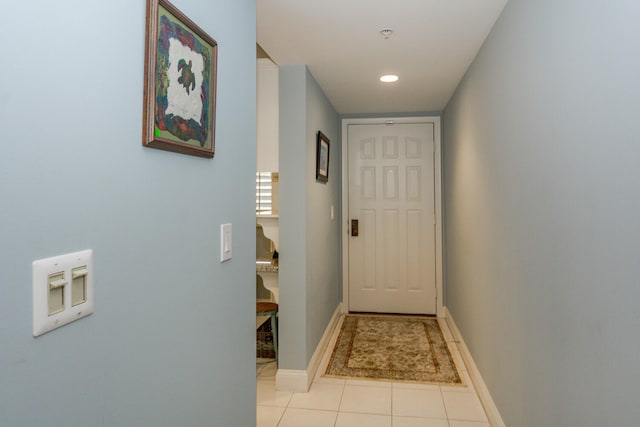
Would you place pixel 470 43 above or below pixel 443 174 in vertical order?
above

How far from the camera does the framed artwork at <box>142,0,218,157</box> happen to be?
3.30 feet

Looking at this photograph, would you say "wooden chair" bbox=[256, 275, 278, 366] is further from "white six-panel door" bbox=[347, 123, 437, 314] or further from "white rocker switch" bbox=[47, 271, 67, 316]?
"white rocker switch" bbox=[47, 271, 67, 316]

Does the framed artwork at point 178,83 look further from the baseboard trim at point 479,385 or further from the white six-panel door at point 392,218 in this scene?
the white six-panel door at point 392,218

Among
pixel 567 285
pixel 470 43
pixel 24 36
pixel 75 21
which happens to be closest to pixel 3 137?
pixel 24 36

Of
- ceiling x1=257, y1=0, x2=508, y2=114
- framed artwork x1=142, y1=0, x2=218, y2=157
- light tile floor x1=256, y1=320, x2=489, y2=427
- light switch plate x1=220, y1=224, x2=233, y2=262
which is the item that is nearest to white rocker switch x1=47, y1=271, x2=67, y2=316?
framed artwork x1=142, y1=0, x2=218, y2=157

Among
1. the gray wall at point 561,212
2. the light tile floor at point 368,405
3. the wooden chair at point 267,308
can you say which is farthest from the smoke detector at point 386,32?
the light tile floor at point 368,405

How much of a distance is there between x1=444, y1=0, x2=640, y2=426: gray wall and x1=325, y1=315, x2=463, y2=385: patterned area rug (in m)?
0.61

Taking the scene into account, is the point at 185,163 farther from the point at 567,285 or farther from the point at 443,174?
the point at 443,174

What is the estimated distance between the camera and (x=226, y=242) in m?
1.45

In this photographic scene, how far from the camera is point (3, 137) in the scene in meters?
0.65

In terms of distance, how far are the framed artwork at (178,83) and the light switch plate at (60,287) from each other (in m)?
0.34

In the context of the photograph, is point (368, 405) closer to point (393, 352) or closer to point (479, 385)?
point (479, 385)

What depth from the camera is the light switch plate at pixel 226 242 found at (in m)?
1.42

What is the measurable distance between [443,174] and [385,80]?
1531mm
